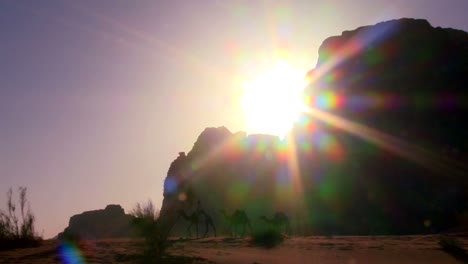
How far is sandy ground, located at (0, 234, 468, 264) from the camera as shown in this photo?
48.7 feet

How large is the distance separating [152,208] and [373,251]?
8.13 meters

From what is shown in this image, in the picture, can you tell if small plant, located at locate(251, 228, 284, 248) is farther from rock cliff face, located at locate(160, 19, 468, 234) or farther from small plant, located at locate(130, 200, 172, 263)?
rock cliff face, located at locate(160, 19, 468, 234)

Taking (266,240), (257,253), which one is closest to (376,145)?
(266,240)

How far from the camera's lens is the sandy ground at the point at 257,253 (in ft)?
48.7

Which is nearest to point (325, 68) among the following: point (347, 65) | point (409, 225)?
point (347, 65)

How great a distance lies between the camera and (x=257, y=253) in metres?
18.8

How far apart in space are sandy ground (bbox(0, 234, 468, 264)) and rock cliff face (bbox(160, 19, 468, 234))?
1241 inches

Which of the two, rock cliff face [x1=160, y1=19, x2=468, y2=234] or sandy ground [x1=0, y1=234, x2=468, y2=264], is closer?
sandy ground [x1=0, y1=234, x2=468, y2=264]

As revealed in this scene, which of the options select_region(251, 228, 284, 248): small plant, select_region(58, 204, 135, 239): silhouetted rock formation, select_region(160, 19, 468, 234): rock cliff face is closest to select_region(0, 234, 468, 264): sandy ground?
select_region(251, 228, 284, 248): small plant

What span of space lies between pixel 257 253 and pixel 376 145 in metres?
46.6

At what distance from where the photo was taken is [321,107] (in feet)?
234

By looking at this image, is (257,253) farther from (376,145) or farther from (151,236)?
(376,145)

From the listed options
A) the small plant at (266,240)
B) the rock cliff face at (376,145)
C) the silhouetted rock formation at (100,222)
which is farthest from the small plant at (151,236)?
the silhouetted rock formation at (100,222)

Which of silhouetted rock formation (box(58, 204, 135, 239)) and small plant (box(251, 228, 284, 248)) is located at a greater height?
silhouetted rock formation (box(58, 204, 135, 239))
